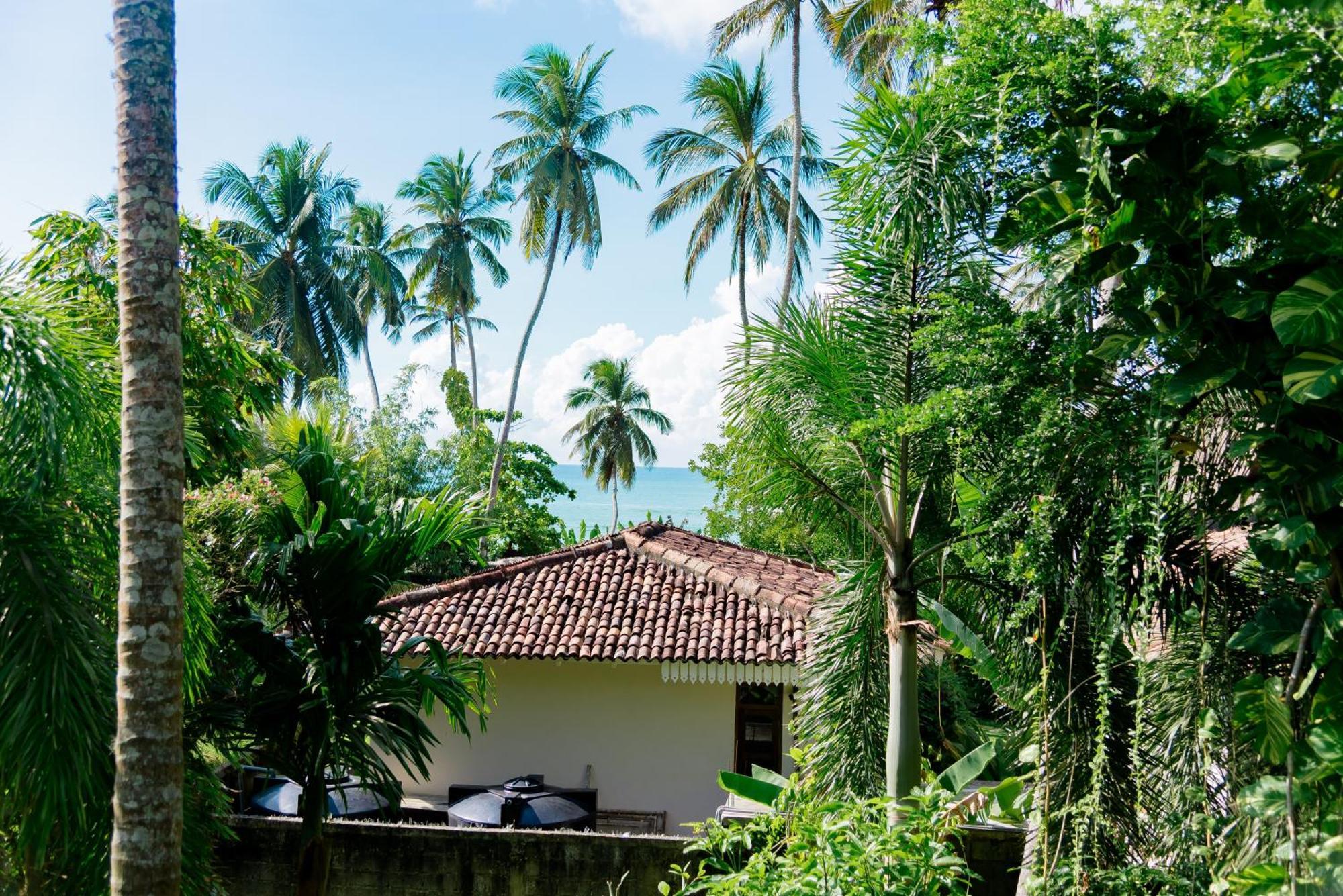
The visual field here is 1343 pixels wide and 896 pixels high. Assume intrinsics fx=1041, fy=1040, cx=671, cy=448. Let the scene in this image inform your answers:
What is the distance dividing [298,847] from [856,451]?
275 inches

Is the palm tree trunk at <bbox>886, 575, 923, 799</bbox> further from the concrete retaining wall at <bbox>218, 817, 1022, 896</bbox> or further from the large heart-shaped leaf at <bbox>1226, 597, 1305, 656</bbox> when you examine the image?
the concrete retaining wall at <bbox>218, 817, 1022, 896</bbox>

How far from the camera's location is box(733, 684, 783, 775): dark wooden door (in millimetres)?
14422

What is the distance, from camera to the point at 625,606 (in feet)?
48.5

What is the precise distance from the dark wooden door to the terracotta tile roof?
1200mm

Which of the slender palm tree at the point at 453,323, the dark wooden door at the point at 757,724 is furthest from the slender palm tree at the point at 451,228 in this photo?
the dark wooden door at the point at 757,724

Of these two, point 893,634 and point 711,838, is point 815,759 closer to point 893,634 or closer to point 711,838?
point 893,634

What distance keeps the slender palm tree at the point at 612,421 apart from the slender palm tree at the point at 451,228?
16758mm

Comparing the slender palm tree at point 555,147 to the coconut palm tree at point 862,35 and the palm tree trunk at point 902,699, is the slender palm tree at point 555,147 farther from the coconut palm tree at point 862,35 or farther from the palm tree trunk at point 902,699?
the palm tree trunk at point 902,699

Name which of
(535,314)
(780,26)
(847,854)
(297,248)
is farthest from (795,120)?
(847,854)

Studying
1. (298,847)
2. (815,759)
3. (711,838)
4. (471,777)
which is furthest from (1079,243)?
(471,777)

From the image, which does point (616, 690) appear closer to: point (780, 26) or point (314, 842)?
point (314, 842)

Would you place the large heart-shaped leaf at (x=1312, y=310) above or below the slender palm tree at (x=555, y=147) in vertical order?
below

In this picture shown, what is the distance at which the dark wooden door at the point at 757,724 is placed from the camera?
47.3 ft

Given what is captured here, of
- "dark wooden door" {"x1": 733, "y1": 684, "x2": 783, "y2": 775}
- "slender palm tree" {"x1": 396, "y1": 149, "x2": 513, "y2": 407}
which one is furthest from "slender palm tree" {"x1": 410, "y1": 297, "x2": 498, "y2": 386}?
"dark wooden door" {"x1": 733, "y1": 684, "x2": 783, "y2": 775}
